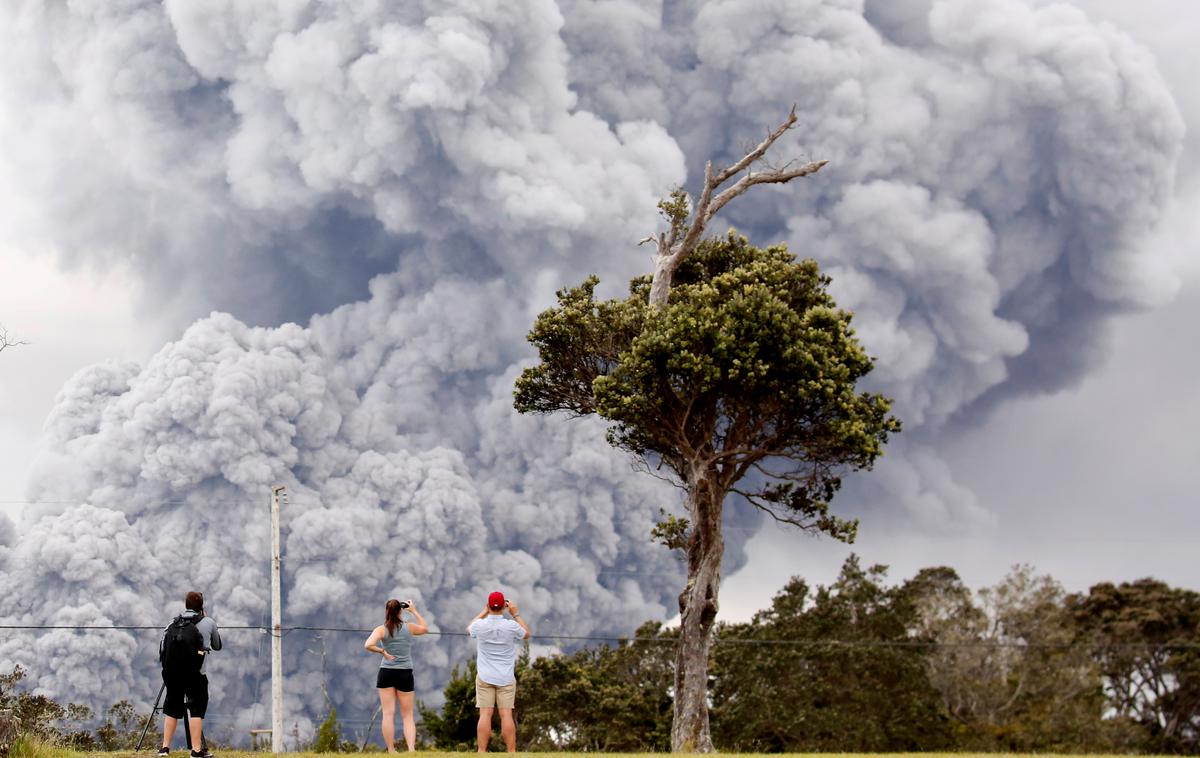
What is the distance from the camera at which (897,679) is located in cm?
4569

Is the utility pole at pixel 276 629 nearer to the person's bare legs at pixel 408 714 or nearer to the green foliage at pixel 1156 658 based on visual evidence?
the person's bare legs at pixel 408 714

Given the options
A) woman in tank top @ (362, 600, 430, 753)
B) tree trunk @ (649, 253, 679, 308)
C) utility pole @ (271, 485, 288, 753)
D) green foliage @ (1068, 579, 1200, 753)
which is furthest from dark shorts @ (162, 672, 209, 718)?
green foliage @ (1068, 579, 1200, 753)

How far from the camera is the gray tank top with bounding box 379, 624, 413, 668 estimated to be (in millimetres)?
15508

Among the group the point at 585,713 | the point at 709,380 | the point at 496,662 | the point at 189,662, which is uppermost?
the point at 709,380

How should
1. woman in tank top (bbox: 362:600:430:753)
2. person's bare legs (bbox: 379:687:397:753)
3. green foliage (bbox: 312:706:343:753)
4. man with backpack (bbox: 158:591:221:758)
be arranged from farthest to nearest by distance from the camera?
green foliage (bbox: 312:706:343:753) → person's bare legs (bbox: 379:687:397:753) → woman in tank top (bbox: 362:600:430:753) → man with backpack (bbox: 158:591:221:758)

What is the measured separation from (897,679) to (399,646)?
112 feet

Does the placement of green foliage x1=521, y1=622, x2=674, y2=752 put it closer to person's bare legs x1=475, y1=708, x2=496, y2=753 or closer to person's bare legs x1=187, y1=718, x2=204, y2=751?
person's bare legs x1=475, y1=708, x2=496, y2=753

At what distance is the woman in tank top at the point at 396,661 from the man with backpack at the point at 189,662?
2.08 meters

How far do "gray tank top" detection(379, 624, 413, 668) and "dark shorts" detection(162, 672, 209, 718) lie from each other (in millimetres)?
2251

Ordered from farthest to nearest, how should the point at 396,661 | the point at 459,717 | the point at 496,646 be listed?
the point at 459,717 < the point at 496,646 < the point at 396,661

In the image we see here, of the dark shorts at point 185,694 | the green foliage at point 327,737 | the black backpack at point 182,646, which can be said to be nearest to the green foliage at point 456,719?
the green foliage at point 327,737

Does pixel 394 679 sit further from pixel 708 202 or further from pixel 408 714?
pixel 708 202

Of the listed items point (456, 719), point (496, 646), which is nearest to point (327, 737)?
point (456, 719)

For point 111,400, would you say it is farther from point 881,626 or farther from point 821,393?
point 821,393
